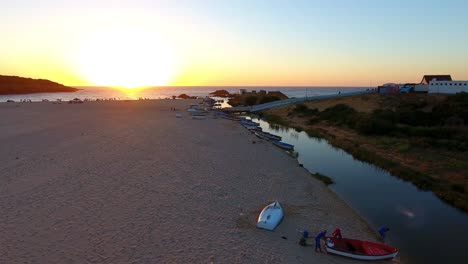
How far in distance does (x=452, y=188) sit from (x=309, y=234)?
10933 mm

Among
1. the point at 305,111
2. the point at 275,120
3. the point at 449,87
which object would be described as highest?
the point at 449,87

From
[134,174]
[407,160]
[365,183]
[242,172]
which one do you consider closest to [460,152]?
[407,160]

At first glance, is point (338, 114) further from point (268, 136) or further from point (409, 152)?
point (409, 152)

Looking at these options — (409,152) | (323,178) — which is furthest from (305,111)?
(323,178)

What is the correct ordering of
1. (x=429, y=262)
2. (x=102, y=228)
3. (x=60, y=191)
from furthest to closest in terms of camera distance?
(x=60, y=191) → (x=102, y=228) → (x=429, y=262)

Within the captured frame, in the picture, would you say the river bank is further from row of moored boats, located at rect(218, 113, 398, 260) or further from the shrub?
row of moored boats, located at rect(218, 113, 398, 260)

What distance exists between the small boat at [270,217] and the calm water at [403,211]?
4195 millimetres

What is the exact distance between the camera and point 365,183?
21406mm

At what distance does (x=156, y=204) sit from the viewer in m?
16.4

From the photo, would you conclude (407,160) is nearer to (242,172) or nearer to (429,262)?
(242,172)

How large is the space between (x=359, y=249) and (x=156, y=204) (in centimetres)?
902

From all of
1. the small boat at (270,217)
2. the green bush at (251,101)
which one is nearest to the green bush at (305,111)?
the green bush at (251,101)

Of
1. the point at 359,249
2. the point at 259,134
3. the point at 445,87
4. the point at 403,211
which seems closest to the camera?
the point at 359,249

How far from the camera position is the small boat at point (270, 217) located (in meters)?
14.0
